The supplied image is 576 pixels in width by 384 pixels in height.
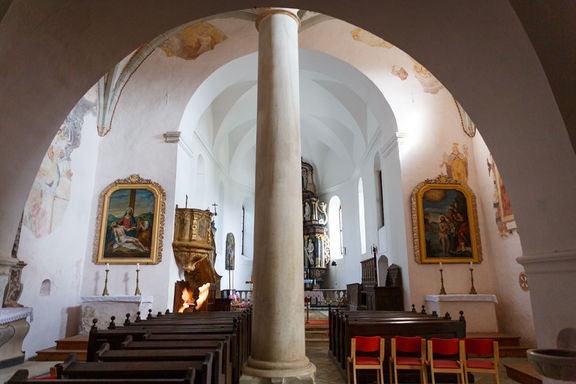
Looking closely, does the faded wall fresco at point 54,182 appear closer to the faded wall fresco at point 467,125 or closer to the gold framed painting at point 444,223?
the gold framed painting at point 444,223

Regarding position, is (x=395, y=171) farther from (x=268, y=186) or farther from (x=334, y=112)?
(x=268, y=186)

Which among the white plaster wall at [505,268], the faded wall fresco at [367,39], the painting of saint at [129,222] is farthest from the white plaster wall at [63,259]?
the white plaster wall at [505,268]

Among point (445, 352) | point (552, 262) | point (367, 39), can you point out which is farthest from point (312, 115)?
point (552, 262)

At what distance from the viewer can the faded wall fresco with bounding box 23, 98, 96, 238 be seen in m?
7.94

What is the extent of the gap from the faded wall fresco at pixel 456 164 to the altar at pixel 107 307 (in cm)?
805

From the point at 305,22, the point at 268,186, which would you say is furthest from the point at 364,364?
the point at 305,22

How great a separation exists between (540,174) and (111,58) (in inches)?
112

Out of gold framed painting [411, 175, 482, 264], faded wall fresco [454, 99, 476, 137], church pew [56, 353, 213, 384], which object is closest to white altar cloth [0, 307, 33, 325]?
church pew [56, 353, 213, 384]

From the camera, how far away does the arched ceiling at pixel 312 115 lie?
11125 mm

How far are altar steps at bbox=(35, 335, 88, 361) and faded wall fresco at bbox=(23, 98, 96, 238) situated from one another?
2.26 m

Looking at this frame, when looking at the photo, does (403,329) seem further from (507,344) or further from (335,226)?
(335,226)

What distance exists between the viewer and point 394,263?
10727 millimetres

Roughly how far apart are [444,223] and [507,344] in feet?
9.77

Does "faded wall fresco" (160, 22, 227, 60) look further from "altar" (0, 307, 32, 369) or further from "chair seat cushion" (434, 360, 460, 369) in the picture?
"chair seat cushion" (434, 360, 460, 369)
